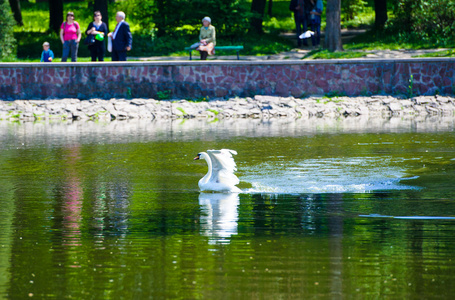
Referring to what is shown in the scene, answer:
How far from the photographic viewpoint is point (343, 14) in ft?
130

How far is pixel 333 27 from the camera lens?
24719mm

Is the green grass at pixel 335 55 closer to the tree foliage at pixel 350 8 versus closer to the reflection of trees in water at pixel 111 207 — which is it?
the reflection of trees in water at pixel 111 207

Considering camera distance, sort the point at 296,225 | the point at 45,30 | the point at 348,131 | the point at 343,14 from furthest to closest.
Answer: the point at 343,14 → the point at 45,30 → the point at 348,131 → the point at 296,225

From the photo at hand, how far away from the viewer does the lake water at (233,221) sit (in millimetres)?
6457

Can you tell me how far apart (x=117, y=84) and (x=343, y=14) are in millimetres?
20146

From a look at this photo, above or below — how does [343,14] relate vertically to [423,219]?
above

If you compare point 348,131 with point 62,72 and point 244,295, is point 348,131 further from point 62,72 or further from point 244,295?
point 244,295

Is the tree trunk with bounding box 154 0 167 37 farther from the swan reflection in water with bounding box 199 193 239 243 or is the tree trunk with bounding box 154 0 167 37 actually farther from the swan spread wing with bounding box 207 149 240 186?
the swan reflection in water with bounding box 199 193 239 243

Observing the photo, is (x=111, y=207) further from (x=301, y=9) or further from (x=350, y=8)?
(x=350, y=8)

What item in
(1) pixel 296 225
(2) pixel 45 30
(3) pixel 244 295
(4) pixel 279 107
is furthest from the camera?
(2) pixel 45 30

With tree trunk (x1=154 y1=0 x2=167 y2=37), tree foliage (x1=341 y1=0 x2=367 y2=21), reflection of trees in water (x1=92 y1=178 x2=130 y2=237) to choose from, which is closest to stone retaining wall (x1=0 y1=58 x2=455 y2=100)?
tree trunk (x1=154 y1=0 x2=167 y2=37)

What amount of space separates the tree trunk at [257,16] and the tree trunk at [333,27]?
574 cm

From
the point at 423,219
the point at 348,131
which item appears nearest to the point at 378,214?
the point at 423,219

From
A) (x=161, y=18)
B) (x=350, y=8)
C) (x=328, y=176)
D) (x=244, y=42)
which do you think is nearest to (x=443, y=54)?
(x=244, y=42)
